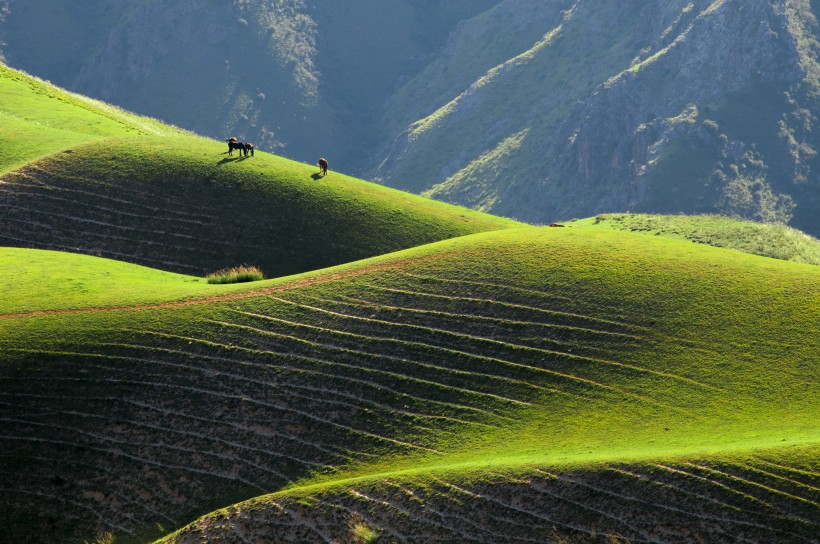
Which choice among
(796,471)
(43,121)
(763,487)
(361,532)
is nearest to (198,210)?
(43,121)

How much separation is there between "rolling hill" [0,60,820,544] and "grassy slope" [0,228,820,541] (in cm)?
9

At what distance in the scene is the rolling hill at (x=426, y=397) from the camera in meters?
30.4

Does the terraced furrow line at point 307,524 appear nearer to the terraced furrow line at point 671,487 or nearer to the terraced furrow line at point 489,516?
the terraced furrow line at point 489,516

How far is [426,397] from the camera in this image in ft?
120

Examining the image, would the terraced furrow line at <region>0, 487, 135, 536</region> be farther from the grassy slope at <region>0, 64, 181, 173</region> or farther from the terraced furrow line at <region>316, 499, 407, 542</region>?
the grassy slope at <region>0, 64, 181, 173</region>

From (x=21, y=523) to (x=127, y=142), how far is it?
3685 cm

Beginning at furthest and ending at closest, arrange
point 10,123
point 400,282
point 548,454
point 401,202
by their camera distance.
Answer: point 10,123
point 401,202
point 400,282
point 548,454

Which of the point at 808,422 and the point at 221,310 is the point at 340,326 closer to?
the point at 221,310

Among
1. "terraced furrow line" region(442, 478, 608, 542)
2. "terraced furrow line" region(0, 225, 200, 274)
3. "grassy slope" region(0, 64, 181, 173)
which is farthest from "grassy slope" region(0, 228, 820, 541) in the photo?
"grassy slope" region(0, 64, 181, 173)

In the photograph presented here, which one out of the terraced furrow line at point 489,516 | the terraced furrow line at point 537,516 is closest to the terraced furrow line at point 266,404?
the terraced furrow line at point 489,516

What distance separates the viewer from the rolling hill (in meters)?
30.4

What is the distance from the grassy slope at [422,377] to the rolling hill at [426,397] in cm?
9

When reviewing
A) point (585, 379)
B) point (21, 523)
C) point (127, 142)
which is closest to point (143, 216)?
point (127, 142)

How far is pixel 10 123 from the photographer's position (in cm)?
7244
